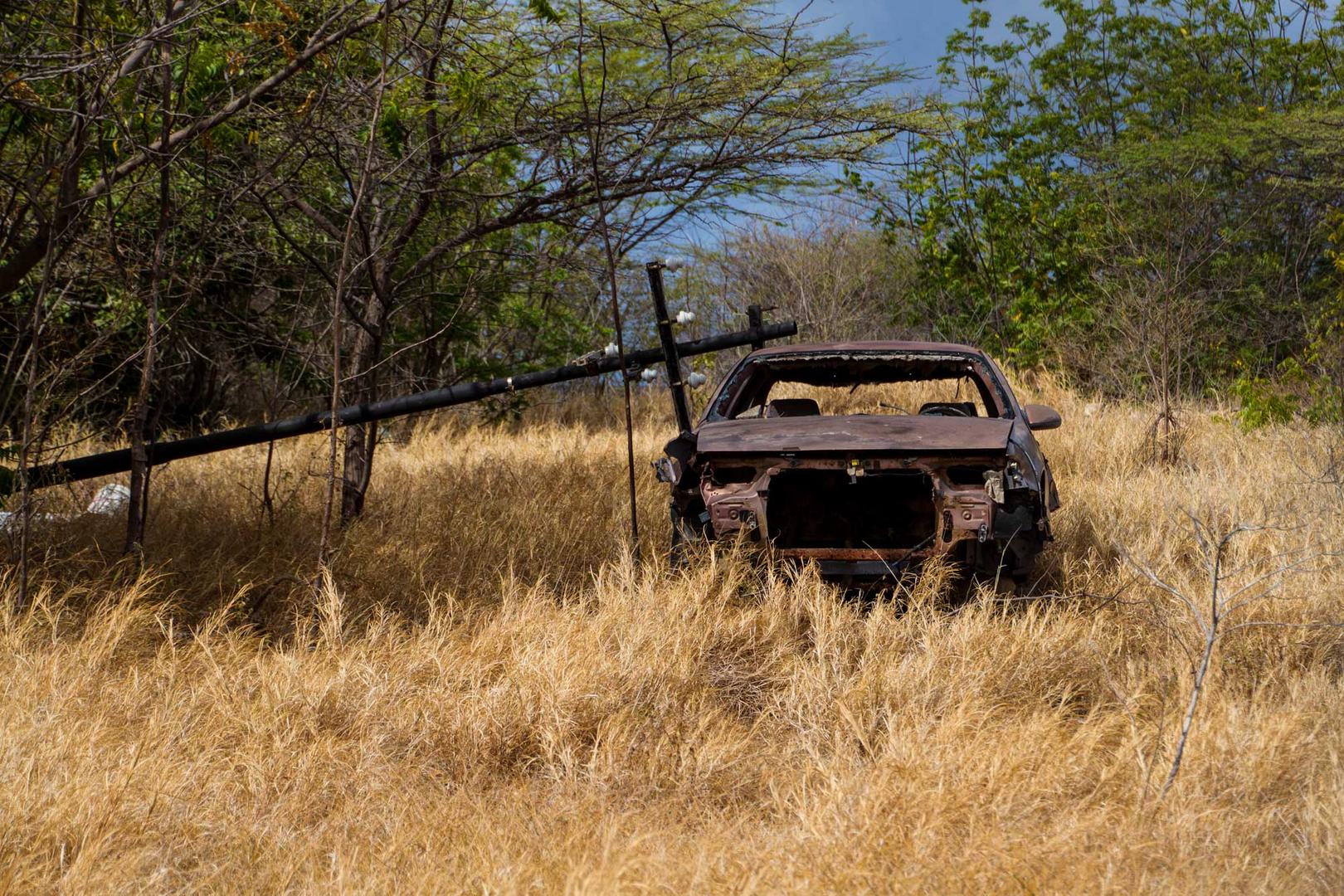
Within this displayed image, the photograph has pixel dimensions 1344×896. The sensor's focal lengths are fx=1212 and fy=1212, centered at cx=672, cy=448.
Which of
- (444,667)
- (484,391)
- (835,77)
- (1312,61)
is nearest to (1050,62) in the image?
(1312,61)

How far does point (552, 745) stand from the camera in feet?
13.9

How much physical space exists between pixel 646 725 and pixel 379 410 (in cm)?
335

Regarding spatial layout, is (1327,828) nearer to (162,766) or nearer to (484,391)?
(162,766)

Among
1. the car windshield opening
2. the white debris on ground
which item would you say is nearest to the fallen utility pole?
the car windshield opening

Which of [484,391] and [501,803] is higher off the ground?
[484,391]

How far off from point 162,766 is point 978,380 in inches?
189

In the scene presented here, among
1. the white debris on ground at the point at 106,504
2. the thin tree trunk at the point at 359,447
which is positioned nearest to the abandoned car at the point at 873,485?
the thin tree trunk at the point at 359,447

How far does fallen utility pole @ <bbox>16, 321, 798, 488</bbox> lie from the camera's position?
269 inches

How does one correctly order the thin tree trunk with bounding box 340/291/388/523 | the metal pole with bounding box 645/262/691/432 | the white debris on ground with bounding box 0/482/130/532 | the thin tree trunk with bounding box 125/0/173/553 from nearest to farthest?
the thin tree trunk with bounding box 125/0/173/553 < the metal pole with bounding box 645/262/691/432 < the white debris on ground with bounding box 0/482/130/532 < the thin tree trunk with bounding box 340/291/388/523

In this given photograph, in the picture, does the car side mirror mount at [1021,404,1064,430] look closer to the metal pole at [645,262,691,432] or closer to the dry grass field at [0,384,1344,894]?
the dry grass field at [0,384,1344,894]

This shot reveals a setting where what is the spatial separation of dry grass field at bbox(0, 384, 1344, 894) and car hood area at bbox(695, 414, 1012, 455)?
2.18ft

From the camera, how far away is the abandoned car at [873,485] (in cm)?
532

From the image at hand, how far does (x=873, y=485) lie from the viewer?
6.51 m

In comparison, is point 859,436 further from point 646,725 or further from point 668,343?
point 646,725
